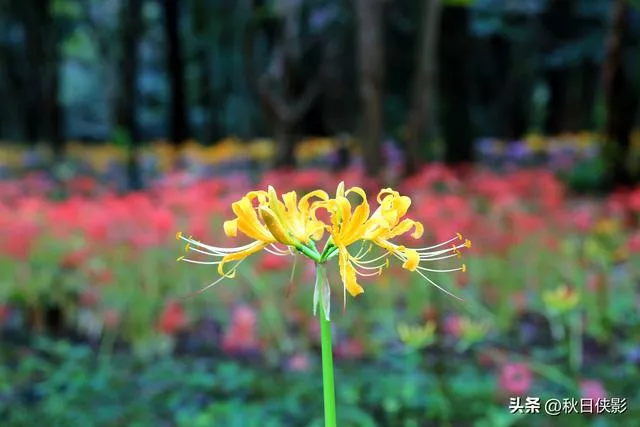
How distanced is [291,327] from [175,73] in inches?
249

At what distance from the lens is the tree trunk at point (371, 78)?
4875 millimetres

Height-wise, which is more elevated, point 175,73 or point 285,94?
point 175,73

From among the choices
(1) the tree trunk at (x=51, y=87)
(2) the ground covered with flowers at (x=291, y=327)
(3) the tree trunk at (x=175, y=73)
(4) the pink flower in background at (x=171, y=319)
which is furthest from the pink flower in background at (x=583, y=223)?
(3) the tree trunk at (x=175, y=73)

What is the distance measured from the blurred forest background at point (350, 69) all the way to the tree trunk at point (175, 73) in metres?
0.02

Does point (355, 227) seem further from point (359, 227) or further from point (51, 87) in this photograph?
point (51, 87)

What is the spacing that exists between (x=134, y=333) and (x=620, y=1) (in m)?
3.38

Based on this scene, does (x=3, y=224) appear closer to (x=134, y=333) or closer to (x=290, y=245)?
(x=134, y=333)

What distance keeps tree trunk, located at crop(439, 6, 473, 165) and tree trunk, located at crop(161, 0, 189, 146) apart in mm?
3205

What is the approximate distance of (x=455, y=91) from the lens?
658 cm

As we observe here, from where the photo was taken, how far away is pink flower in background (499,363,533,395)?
6.97ft

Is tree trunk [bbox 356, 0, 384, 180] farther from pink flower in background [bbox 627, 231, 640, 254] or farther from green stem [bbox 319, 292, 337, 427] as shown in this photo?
green stem [bbox 319, 292, 337, 427]

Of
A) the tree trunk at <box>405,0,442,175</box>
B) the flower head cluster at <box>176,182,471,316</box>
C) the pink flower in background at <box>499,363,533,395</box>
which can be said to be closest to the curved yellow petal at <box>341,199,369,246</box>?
the flower head cluster at <box>176,182,471,316</box>

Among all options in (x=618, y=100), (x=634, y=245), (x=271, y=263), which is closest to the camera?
(x=271, y=263)

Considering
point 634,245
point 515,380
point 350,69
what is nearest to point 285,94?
point 350,69
